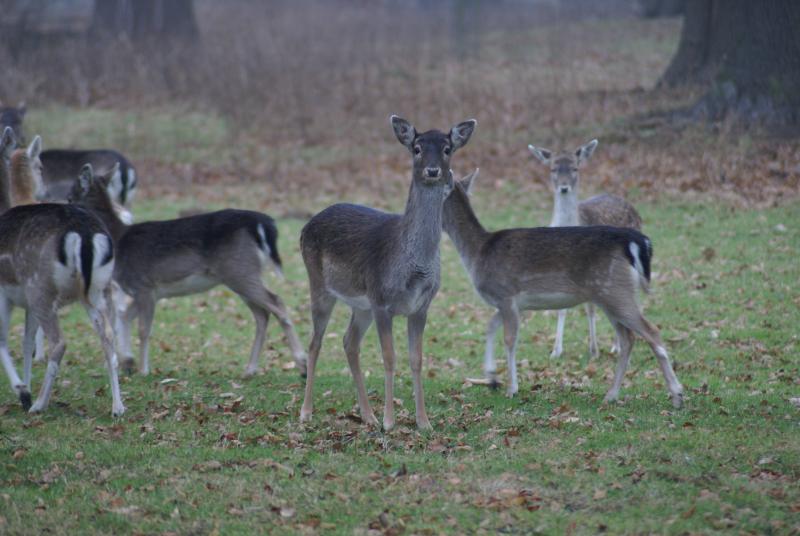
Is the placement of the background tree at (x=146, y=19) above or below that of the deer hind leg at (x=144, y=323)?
above

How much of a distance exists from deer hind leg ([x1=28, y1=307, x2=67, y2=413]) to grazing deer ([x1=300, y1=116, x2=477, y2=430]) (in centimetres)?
198

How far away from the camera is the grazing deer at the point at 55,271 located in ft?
26.5

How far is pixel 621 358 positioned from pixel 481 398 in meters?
1.16

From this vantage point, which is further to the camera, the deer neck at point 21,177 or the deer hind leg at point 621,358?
the deer neck at point 21,177

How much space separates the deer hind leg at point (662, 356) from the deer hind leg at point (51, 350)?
14.6 feet

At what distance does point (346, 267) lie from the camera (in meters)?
7.82

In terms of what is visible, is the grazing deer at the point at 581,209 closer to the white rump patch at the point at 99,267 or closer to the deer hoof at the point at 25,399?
the white rump patch at the point at 99,267

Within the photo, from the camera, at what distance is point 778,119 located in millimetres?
16719

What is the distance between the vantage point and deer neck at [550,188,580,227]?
35.2 ft

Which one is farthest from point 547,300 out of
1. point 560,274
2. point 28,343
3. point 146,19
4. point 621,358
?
point 146,19

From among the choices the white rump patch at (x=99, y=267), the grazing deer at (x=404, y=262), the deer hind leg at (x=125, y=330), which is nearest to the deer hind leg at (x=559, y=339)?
the grazing deer at (x=404, y=262)

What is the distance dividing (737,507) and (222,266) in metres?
5.66

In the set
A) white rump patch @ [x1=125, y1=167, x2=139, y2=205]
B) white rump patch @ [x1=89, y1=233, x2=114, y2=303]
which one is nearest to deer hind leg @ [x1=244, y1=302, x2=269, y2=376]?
white rump patch @ [x1=89, y1=233, x2=114, y2=303]

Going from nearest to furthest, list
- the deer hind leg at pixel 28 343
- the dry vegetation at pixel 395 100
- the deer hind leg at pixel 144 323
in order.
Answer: the deer hind leg at pixel 28 343 → the deer hind leg at pixel 144 323 → the dry vegetation at pixel 395 100
